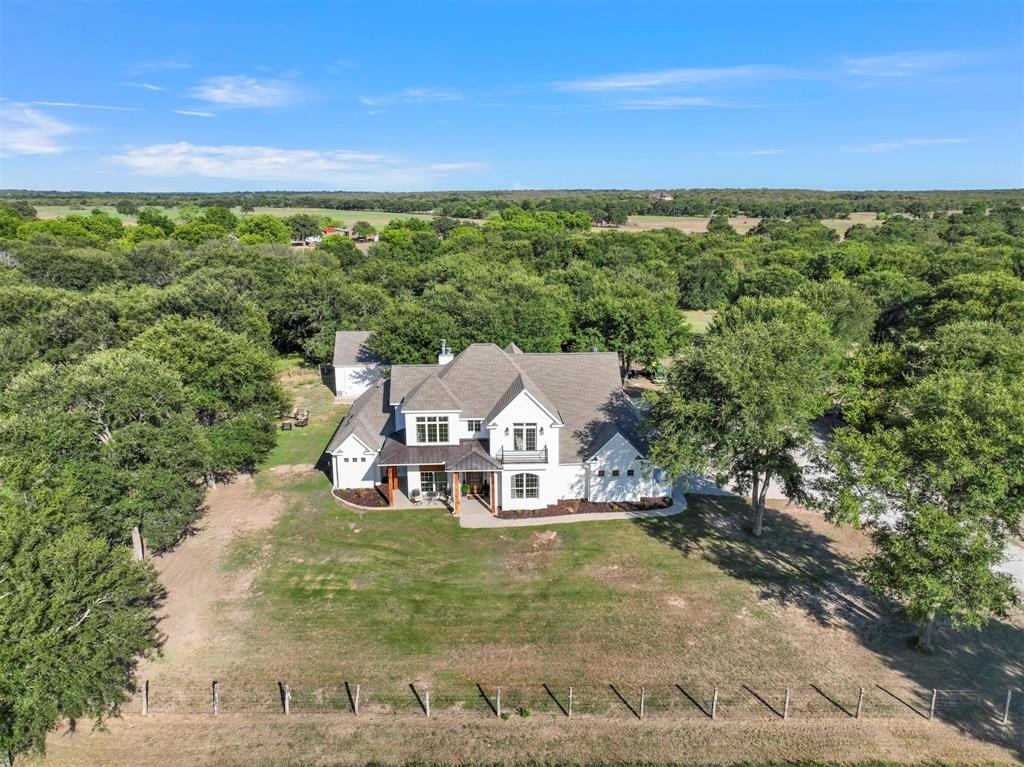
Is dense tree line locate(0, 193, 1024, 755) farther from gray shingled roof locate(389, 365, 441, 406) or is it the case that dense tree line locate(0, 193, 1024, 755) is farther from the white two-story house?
gray shingled roof locate(389, 365, 441, 406)

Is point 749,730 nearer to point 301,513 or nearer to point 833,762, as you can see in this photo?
point 833,762

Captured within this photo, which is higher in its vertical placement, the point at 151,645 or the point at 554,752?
the point at 151,645

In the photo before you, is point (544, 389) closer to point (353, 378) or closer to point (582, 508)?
point (582, 508)

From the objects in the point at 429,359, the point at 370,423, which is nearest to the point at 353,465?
the point at 370,423

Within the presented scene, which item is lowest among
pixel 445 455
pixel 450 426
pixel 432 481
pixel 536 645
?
pixel 536 645

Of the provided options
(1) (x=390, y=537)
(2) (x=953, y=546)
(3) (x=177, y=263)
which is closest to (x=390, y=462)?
(1) (x=390, y=537)

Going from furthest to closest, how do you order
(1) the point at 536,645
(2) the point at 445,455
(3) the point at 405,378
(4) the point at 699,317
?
1. (4) the point at 699,317
2. (3) the point at 405,378
3. (2) the point at 445,455
4. (1) the point at 536,645
